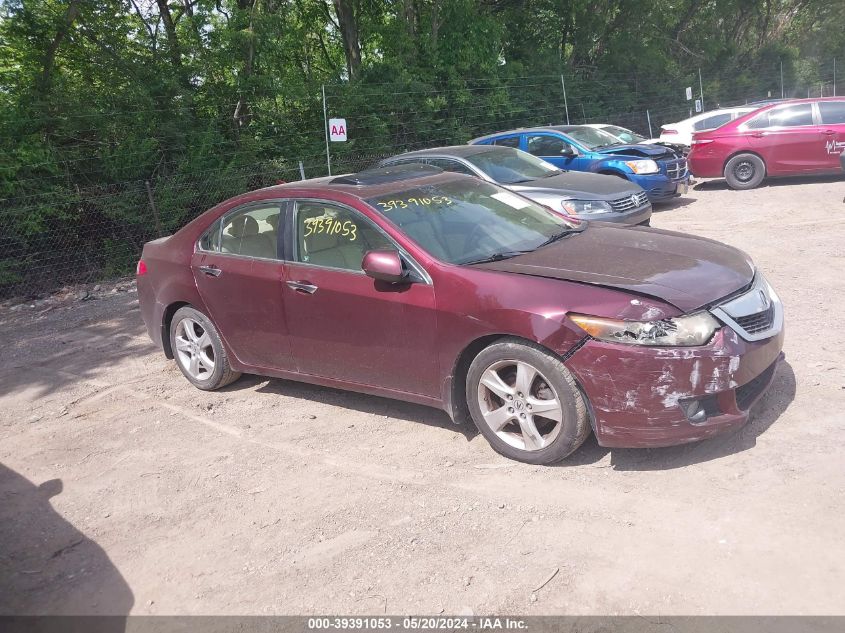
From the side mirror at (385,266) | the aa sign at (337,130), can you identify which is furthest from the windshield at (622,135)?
the side mirror at (385,266)

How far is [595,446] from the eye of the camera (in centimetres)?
466

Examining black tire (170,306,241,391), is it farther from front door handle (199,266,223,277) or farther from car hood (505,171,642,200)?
car hood (505,171,642,200)

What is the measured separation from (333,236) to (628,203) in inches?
237

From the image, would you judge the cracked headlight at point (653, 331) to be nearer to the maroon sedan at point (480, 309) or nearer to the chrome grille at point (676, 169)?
the maroon sedan at point (480, 309)

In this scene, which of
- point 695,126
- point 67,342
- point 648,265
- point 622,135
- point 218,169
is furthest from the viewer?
point 695,126

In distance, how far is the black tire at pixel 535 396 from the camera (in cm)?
420

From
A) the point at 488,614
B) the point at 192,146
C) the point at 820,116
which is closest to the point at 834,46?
the point at 820,116

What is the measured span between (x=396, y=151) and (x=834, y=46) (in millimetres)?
29631

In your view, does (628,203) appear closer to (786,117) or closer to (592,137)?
(592,137)

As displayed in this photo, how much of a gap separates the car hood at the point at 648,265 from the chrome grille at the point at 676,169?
838 cm

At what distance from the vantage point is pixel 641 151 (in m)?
13.3

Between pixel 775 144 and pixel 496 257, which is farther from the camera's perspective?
pixel 775 144

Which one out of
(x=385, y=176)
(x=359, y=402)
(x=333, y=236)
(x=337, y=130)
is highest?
(x=337, y=130)

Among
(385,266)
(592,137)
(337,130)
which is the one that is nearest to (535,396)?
(385,266)
